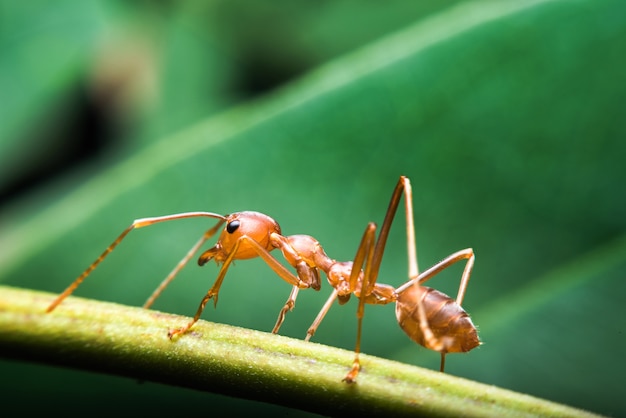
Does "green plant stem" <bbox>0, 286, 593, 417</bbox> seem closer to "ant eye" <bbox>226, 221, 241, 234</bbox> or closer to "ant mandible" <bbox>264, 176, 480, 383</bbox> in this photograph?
"ant mandible" <bbox>264, 176, 480, 383</bbox>

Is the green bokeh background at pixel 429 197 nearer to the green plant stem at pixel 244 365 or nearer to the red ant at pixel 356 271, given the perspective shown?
the red ant at pixel 356 271

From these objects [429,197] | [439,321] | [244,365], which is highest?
[429,197]

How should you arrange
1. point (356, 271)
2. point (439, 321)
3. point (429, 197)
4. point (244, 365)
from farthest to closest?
point (429, 197)
point (356, 271)
point (439, 321)
point (244, 365)

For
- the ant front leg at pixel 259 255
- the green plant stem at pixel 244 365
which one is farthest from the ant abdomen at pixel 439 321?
the green plant stem at pixel 244 365

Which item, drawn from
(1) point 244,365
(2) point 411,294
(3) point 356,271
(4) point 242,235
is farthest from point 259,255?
(1) point 244,365

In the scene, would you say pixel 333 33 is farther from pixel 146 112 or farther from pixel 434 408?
pixel 434 408

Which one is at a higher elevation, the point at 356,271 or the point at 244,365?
the point at 356,271

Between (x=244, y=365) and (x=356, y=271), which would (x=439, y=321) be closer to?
(x=356, y=271)

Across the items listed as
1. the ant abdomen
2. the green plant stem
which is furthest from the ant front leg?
the green plant stem

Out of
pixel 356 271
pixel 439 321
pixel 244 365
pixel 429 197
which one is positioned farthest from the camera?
pixel 429 197
